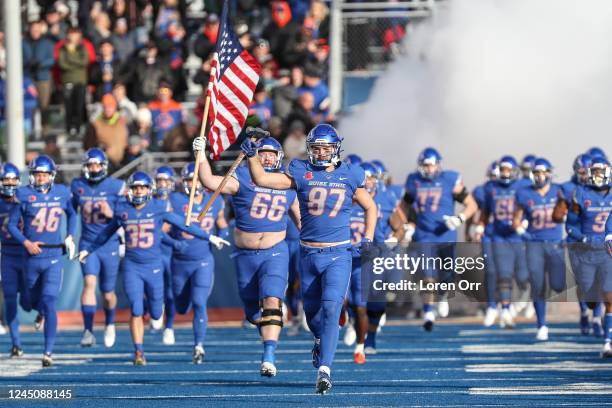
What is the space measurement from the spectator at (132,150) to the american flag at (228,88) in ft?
24.7

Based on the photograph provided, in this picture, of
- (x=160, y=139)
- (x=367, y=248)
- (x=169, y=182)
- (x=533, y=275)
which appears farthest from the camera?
(x=160, y=139)

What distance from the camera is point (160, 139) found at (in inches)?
883

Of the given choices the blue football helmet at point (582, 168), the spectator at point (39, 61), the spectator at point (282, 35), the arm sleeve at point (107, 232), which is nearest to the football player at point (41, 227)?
the arm sleeve at point (107, 232)

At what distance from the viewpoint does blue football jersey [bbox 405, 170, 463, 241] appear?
758 inches

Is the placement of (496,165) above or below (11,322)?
above

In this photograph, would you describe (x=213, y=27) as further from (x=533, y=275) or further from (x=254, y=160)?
(x=254, y=160)

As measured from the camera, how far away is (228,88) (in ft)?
45.3

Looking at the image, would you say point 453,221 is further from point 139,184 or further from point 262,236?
point 262,236

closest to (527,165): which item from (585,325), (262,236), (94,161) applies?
(585,325)

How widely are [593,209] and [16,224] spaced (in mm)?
5438

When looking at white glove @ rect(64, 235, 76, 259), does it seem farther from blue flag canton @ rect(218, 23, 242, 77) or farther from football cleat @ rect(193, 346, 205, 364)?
blue flag canton @ rect(218, 23, 242, 77)

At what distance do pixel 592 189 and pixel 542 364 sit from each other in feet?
6.26

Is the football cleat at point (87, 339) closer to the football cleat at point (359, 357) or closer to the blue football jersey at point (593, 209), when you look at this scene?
the football cleat at point (359, 357)

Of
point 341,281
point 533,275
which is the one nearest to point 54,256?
point 341,281
